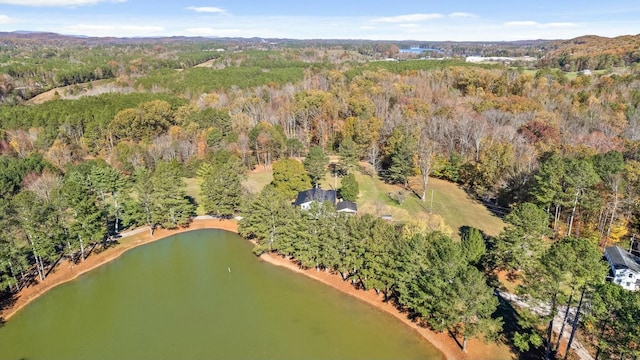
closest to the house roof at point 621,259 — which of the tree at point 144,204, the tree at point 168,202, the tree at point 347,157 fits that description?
the tree at point 347,157

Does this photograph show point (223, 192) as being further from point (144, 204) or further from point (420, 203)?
point (420, 203)

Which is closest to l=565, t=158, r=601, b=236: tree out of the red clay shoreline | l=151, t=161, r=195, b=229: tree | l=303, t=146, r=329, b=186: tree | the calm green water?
the red clay shoreline

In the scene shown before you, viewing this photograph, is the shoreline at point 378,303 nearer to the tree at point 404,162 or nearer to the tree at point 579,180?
the tree at point 579,180

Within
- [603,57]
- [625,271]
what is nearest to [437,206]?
[625,271]

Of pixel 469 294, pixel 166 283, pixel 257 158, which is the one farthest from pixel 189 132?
pixel 469 294

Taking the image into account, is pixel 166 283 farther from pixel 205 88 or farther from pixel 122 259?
pixel 205 88
